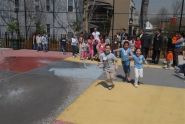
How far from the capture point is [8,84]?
10445 millimetres

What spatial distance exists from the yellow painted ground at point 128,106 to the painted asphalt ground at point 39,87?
47cm

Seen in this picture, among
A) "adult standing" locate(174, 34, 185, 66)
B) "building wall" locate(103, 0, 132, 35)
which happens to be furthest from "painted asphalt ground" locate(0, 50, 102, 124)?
"building wall" locate(103, 0, 132, 35)

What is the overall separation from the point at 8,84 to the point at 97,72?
4032mm

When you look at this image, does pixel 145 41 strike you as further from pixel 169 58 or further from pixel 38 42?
pixel 38 42

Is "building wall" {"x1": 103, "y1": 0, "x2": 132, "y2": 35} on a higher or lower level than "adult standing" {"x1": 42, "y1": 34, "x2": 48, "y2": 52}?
higher

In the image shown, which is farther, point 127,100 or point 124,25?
point 124,25

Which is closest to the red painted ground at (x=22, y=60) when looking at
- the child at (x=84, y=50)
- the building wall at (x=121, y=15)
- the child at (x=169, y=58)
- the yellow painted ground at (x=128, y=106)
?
the child at (x=84, y=50)

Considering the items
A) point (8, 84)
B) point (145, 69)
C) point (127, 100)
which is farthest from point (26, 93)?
point (145, 69)

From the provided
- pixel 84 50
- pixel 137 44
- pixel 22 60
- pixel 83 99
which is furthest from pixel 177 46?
pixel 22 60

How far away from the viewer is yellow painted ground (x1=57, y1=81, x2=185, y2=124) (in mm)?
7281

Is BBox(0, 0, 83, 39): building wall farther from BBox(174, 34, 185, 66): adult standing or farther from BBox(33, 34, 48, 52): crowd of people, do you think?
BBox(174, 34, 185, 66): adult standing

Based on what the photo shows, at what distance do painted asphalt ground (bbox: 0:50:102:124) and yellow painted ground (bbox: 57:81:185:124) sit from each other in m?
0.47

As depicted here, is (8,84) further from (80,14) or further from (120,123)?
(80,14)

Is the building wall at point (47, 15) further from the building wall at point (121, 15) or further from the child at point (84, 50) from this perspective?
the child at point (84, 50)
